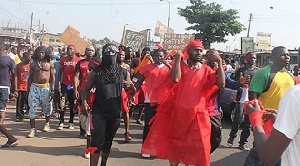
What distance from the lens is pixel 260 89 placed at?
15.2ft

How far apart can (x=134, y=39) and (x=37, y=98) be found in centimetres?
850

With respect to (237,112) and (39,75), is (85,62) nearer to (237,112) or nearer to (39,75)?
(39,75)

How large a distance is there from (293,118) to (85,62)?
5782 millimetres

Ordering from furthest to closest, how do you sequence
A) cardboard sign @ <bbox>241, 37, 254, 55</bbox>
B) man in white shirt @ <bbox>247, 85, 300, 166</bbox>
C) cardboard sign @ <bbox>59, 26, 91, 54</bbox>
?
cardboard sign @ <bbox>241, 37, 254, 55</bbox> → cardboard sign @ <bbox>59, 26, 91, 54</bbox> → man in white shirt @ <bbox>247, 85, 300, 166</bbox>

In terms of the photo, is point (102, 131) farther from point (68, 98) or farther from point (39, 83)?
point (68, 98)

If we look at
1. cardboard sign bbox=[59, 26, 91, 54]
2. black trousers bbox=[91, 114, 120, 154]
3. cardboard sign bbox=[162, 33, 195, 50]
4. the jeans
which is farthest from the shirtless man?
cardboard sign bbox=[162, 33, 195, 50]

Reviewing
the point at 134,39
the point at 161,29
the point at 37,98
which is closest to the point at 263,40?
the point at 161,29

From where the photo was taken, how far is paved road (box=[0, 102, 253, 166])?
215 inches

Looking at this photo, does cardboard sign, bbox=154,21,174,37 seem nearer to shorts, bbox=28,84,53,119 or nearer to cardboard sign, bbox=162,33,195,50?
cardboard sign, bbox=162,33,195,50

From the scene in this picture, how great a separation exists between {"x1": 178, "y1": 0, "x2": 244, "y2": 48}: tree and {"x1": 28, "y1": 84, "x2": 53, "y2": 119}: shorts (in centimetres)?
2447

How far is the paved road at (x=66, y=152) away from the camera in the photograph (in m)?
5.45

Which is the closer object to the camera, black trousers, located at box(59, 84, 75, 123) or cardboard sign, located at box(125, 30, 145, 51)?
black trousers, located at box(59, 84, 75, 123)

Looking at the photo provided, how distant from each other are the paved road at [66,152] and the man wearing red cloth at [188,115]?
139 cm

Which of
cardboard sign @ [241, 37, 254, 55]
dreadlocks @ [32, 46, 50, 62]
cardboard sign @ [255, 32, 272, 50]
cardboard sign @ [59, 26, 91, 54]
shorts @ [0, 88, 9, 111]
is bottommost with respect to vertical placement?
shorts @ [0, 88, 9, 111]
